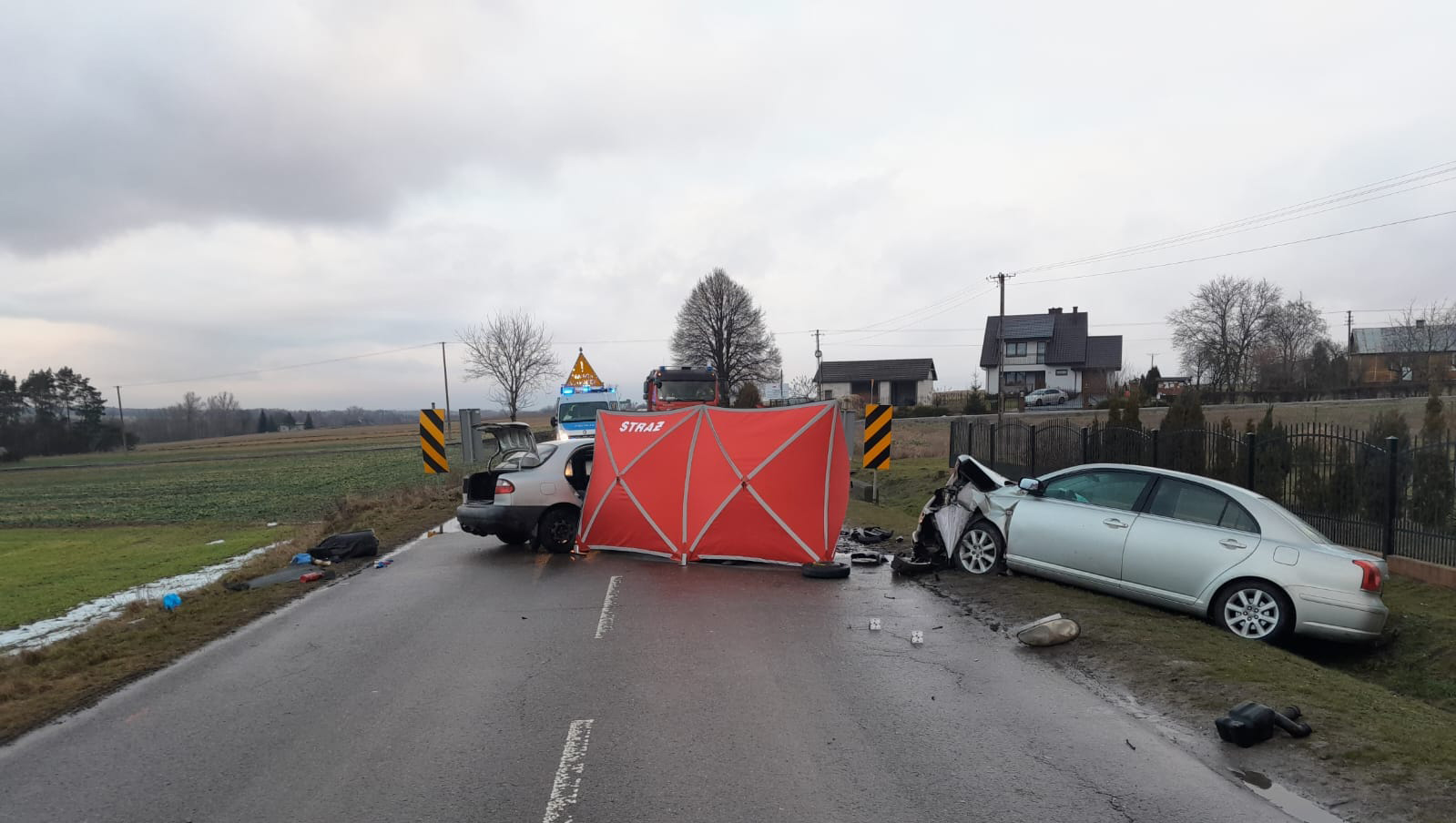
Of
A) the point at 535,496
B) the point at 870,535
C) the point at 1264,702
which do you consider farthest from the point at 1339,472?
the point at 535,496

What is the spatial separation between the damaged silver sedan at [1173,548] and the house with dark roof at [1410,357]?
44389 mm

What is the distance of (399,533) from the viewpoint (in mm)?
15094

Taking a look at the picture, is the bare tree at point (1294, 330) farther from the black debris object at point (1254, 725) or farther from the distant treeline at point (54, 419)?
the distant treeline at point (54, 419)

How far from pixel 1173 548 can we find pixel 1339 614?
1.40m

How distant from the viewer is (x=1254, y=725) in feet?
16.4

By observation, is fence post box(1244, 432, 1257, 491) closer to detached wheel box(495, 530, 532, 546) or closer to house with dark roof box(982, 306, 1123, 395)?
detached wheel box(495, 530, 532, 546)

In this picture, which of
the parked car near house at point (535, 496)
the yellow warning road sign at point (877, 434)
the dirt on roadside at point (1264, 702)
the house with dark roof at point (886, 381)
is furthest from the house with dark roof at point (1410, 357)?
the parked car near house at point (535, 496)

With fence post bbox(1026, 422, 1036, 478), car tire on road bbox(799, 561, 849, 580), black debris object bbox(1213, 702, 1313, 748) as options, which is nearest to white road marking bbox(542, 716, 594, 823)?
black debris object bbox(1213, 702, 1313, 748)

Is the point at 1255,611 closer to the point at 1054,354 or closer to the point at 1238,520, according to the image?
the point at 1238,520

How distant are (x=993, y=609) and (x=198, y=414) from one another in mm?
149191

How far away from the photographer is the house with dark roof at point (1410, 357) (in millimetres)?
48134

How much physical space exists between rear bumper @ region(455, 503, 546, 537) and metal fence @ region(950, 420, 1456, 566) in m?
10.8

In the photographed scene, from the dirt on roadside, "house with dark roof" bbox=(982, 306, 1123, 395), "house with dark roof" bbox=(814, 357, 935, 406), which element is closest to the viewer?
the dirt on roadside

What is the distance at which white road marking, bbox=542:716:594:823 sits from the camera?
4023 millimetres
